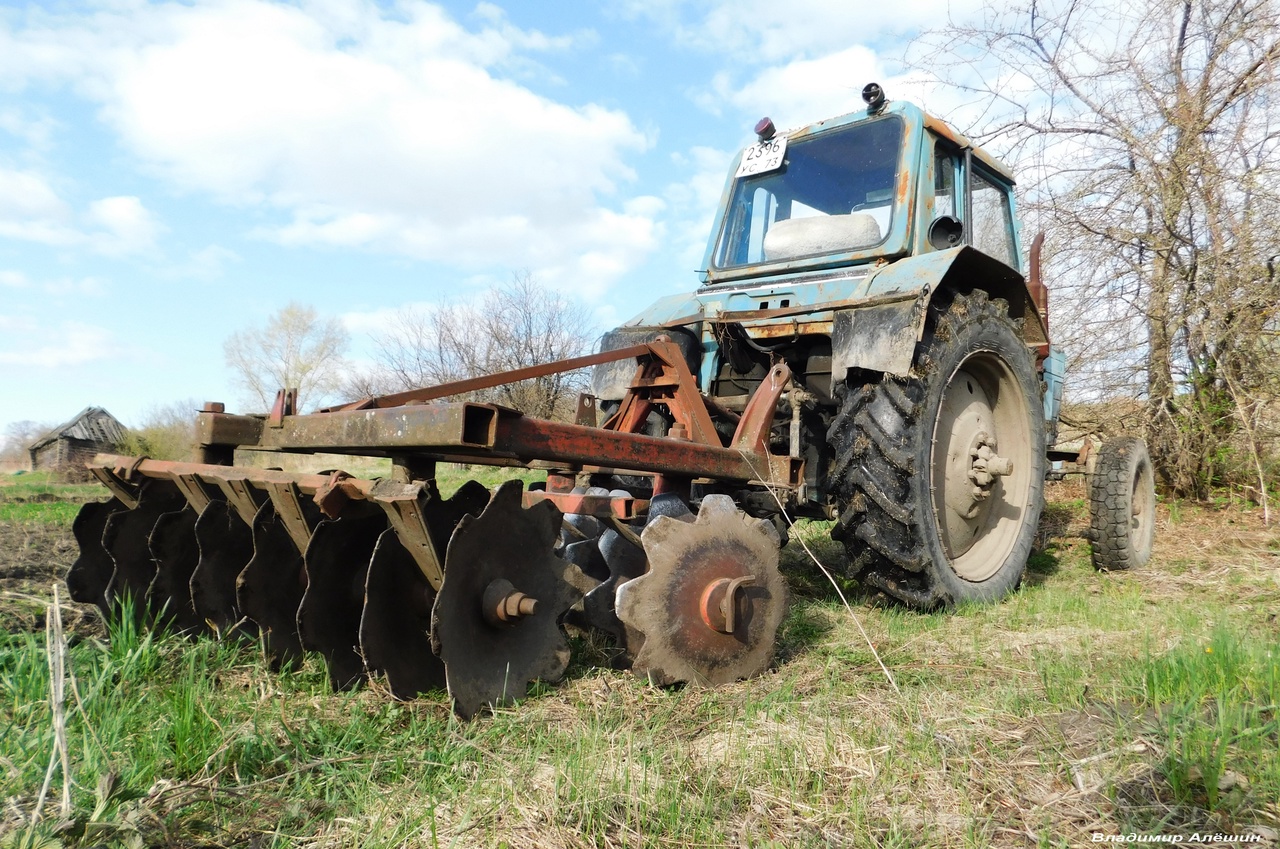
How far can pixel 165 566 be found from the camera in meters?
2.95

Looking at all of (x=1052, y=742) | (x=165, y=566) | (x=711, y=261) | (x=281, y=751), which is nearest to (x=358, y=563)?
(x=281, y=751)

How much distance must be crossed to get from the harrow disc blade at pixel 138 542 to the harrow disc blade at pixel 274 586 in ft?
2.09

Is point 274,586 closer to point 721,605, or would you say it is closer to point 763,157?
point 721,605

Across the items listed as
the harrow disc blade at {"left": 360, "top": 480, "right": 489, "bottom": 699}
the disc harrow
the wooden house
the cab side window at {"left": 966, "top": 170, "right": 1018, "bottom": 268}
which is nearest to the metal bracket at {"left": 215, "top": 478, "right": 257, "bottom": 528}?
the disc harrow

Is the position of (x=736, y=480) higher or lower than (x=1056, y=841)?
higher

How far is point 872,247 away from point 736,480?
4.83 ft

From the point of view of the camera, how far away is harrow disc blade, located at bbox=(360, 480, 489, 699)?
7.30 feet

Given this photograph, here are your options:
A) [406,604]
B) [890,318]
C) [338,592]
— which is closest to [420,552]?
[406,604]

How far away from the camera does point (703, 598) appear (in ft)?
8.20

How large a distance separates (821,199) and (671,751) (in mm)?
3244

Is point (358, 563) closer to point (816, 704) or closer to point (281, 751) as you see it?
point (281, 751)

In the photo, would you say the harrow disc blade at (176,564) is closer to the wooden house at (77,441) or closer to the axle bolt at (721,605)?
the axle bolt at (721,605)

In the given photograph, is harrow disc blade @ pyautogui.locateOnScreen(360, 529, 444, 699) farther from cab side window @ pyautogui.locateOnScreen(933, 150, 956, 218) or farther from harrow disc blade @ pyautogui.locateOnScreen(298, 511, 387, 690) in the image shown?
cab side window @ pyautogui.locateOnScreen(933, 150, 956, 218)

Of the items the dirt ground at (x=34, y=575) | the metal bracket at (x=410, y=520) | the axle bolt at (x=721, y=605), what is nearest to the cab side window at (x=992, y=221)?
the axle bolt at (x=721, y=605)
